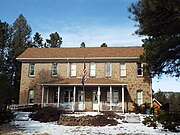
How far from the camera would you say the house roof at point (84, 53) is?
27267 mm

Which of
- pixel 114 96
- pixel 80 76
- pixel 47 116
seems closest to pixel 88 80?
pixel 80 76

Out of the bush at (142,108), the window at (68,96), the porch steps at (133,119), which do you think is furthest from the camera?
the window at (68,96)

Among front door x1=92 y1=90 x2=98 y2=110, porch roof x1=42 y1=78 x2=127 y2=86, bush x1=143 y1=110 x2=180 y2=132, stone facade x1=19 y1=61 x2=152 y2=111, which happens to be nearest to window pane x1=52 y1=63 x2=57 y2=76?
stone facade x1=19 y1=61 x2=152 y2=111

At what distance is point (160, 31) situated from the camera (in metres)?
14.0

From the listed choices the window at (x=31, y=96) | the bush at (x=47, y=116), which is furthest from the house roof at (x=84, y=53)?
the bush at (x=47, y=116)

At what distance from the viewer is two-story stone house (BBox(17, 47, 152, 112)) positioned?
84.1 ft

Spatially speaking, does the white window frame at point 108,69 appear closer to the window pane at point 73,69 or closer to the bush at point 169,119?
the window pane at point 73,69

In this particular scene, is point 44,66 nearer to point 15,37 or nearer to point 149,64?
point 149,64

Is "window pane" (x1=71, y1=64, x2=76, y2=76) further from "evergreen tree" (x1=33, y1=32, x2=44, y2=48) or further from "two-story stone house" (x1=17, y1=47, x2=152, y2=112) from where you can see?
"evergreen tree" (x1=33, y1=32, x2=44, y2=48)

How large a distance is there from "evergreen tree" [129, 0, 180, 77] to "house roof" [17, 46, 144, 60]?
10343 millimetres

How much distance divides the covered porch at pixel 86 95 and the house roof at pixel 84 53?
314 centimetres

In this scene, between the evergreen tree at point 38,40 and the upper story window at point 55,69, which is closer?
the upper story window at point 55,69

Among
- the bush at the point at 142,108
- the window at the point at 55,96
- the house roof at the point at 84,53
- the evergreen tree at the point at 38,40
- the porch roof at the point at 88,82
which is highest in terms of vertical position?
the evergreen tree at the point at 38,40

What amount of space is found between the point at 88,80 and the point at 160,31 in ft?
44.2
